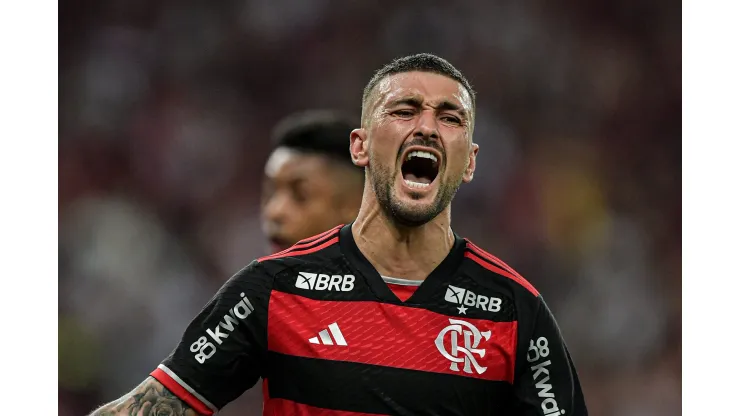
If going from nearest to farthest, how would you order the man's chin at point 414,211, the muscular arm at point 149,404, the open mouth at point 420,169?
the muscular arm at point 149,404
the man's chin at point 414,211
the open mouth at point 420,169

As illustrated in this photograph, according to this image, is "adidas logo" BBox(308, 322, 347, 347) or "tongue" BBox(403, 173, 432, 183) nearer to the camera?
"adidas logo" BBox(308, 322, 347, 347)

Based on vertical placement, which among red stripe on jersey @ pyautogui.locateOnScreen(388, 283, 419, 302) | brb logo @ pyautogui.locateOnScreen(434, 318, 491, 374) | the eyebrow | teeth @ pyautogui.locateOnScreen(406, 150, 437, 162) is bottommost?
brb logo @ pyautogui.locateOnScreen(434, 318, 491, 374)

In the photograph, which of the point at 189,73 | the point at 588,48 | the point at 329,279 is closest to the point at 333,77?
the point at 189,73

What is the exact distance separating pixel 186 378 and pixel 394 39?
424cm

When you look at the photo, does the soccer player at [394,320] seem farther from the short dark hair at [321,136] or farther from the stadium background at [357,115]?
the stadium background at [357,115]

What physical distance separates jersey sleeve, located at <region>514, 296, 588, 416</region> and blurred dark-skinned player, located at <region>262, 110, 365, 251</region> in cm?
225

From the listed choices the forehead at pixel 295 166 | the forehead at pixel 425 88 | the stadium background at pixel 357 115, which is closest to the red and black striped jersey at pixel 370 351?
the forehead at pixel 425 88

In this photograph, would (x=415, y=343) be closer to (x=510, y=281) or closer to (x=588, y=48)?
(x=510, y=281)

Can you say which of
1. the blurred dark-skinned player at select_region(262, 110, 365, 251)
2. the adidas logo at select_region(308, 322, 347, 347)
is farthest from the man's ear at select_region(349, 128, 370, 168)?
the blurred dark-skinned player at select_region(262, 110, 365, 251)

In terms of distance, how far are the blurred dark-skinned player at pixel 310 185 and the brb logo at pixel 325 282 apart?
2013 millimetres

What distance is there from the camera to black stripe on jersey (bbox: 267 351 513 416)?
105 inches

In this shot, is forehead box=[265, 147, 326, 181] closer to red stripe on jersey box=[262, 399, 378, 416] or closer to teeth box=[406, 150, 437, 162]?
teeth box=[406, 150, 437, 162]

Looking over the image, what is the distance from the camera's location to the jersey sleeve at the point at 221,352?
2.71 meters

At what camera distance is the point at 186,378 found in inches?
106
